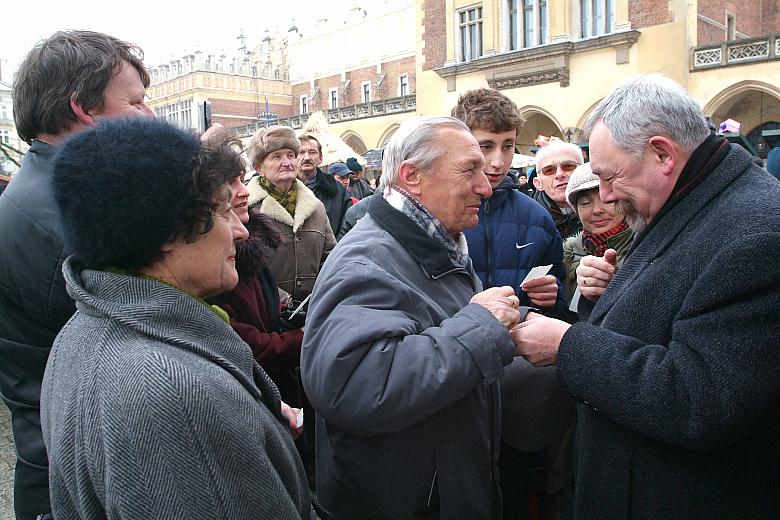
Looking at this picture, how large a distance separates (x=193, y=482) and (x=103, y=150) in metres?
0.67

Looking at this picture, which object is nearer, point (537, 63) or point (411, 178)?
point (411, 178)

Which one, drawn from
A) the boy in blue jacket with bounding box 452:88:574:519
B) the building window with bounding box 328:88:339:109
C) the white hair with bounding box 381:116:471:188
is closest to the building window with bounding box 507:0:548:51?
the boy in blue jacket with bounding box 452:88:574:519

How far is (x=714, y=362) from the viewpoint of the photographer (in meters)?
1.42

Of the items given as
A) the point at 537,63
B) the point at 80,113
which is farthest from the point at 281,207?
the point at 537,63

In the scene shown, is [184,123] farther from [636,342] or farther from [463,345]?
[636,342]

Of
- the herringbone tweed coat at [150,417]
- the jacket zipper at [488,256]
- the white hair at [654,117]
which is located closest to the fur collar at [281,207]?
the jacket zipper at [488,256]

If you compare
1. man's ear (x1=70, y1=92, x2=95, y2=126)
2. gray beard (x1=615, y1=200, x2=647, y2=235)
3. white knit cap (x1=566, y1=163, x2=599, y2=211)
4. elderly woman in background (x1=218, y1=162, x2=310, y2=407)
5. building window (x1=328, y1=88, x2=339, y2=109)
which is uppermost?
building window (x1=328, y1=88, x2=339, y2=109)

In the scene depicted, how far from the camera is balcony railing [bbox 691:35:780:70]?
16375mm

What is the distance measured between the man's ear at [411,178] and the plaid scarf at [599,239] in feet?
4.00

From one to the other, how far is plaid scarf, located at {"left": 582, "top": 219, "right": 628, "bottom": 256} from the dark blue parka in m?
0.23

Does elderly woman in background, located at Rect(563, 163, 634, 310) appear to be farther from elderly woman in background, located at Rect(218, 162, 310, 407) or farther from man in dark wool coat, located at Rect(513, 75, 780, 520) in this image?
elderly woman in background, located at Rect(218, 162, 310, 407)

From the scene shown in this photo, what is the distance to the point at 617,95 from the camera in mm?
1808

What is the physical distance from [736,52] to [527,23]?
6.96 metres

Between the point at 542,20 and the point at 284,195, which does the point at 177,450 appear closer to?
the point at 284,195
